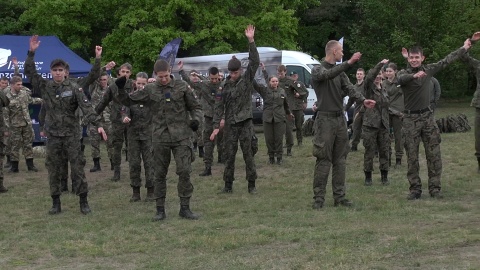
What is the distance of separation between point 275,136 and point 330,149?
570cm

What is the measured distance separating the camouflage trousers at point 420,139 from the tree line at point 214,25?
731 inches

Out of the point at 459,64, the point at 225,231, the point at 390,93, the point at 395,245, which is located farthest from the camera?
the point at 459,64

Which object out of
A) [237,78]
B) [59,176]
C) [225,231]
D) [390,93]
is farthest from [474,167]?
[59,176]

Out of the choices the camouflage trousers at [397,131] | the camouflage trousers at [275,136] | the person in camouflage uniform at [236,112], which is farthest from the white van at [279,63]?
the person in camouflage uniform at [236,112]

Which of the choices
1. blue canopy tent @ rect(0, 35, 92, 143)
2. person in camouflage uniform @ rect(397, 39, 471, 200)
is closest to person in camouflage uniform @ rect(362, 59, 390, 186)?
person in camouflage uniform @ rect(397, 39, 471, 200)

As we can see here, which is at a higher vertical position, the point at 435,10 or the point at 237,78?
the point at 435,10

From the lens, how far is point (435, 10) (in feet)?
111

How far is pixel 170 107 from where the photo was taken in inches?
381

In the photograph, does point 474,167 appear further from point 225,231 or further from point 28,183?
point 28,183

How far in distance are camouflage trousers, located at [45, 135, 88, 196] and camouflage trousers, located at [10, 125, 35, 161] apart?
5607 mm

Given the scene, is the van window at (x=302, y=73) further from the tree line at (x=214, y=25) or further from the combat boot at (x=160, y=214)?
the combat boot at (x=160, y=214)

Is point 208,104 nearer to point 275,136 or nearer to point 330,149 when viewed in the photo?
point 275,136

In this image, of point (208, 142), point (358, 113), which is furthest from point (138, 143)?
point (358, 113)

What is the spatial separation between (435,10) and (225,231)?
1071 inches
